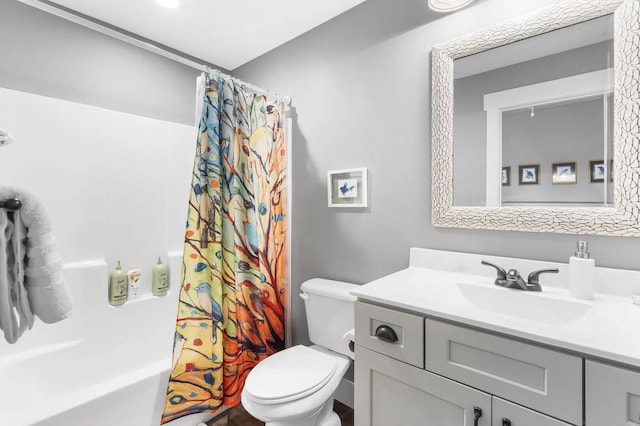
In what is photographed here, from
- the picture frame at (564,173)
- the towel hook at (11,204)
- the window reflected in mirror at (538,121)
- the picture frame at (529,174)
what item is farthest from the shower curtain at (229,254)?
the picture frame at (564,173)

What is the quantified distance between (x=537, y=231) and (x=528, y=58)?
739 millimetres

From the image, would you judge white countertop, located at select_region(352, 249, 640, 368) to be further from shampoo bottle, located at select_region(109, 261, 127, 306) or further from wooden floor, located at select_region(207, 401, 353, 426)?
shampoo bottle, located at select_region(109, 261, 127, 306)

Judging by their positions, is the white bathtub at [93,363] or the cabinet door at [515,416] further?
the white bathtub at [93,363]

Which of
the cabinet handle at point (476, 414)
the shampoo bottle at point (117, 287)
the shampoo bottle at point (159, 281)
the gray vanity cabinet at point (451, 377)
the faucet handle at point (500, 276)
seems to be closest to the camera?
the gray vanity cabinet at point (451, 377)

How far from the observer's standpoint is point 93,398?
129 centimetres

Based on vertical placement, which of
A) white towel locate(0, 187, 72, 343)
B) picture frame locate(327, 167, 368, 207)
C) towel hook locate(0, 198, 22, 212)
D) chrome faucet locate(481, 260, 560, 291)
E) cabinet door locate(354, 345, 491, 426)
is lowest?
cabinet door locate(354, 345, 491, 426)

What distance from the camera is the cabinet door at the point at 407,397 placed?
935 mm

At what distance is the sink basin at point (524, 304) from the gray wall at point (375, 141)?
0.22 m

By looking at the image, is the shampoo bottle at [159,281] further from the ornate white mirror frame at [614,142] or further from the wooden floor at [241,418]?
the ornate white mirror frame at [614,142]

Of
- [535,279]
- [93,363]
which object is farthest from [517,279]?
[93,363]

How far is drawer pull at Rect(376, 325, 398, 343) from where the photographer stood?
3.53ft

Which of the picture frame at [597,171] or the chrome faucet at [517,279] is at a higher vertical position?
the picture frame at [597,171]

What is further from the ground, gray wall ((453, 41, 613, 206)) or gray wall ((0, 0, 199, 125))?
gray wall ((0, 0, 199, 125))

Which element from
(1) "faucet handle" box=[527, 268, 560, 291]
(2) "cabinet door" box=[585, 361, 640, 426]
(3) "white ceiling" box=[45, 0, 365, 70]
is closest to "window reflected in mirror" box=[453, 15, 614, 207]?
(1) "faucet handle" box=[527, 268, 560, 291]
